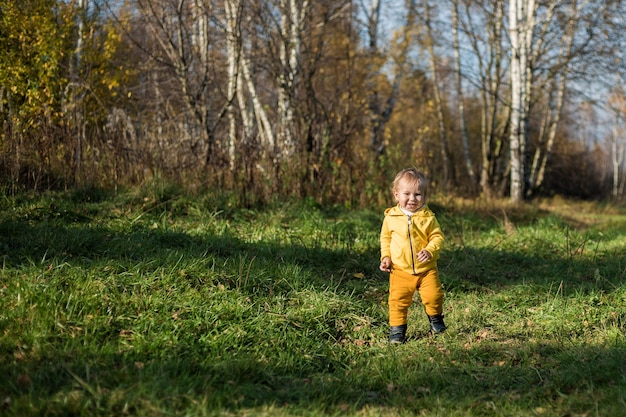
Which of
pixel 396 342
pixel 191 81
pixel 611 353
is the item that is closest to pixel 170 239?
pixel 396 342

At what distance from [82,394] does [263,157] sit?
6.51 meters

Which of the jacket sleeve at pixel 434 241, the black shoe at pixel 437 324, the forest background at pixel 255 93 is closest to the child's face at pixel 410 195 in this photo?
the jacket sleeve at pixel 434 241

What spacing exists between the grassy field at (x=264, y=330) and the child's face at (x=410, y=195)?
41.1 inches

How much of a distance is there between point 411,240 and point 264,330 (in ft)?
4.40

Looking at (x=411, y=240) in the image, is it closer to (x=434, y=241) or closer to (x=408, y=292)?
(x=434, y=241)

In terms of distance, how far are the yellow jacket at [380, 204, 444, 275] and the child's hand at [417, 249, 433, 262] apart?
0.04 meters

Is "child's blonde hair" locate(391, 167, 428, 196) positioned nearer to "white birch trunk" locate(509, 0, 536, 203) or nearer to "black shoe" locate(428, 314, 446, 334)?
"black shoe" locate(428, 314, 446, 334)

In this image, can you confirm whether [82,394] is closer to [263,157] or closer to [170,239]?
[170,239]

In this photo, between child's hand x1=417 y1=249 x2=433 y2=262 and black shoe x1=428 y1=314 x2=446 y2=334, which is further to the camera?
black shoe x1=428 y1=314 x2=446 y2=334

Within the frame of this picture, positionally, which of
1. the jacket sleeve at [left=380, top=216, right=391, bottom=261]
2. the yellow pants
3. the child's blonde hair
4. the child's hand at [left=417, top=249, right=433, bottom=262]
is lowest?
the yellow pants

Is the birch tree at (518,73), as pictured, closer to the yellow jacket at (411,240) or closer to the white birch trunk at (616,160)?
the yellow jacket at (411,240)

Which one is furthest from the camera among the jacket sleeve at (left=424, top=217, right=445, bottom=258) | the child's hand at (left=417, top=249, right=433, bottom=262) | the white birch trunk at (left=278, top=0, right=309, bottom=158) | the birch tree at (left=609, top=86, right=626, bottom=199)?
the birch tree at (left=609, top=86, right=626, bottom=199)

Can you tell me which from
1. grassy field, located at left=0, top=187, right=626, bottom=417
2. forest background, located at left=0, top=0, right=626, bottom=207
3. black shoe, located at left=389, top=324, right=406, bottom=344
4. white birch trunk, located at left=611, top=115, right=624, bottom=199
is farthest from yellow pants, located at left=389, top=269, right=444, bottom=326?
white birch trunk, located at left=611, top=115, right=624, bottom=199

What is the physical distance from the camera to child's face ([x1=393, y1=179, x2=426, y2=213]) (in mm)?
4344
